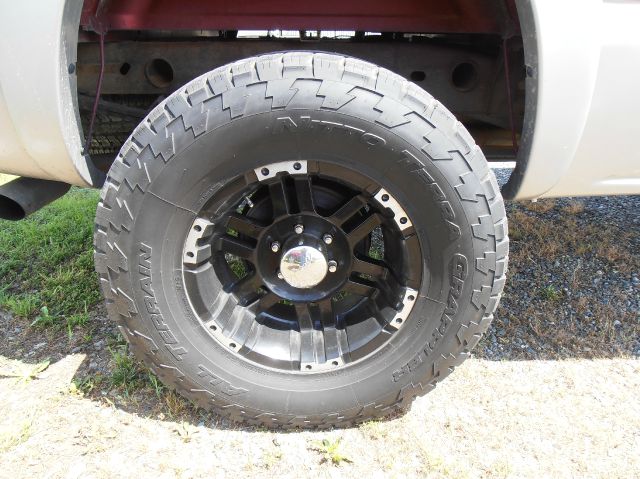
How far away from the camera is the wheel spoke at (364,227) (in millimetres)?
1765

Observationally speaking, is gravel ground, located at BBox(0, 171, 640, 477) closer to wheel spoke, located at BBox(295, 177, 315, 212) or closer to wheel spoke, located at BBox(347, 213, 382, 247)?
wheel spoke, located at BBox(347, 213, 382, 247)

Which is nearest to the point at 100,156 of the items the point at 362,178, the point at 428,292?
the point at 362,178

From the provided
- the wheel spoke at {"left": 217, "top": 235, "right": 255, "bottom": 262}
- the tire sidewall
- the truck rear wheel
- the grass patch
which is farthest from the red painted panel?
the grass patch

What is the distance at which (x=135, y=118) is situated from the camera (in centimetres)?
228

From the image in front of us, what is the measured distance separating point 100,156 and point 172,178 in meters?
0.95

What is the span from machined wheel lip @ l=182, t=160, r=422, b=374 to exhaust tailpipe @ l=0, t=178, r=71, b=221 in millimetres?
717

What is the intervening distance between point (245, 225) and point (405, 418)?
958 mm

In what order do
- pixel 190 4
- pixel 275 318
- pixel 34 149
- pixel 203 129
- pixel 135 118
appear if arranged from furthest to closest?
1. pixel 135 118
2. pixel 275 318
3. pixel 190 4
4. pixel 34 149
5. pixel 203 129

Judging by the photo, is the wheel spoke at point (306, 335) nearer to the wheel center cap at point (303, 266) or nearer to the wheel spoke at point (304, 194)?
the wheel center cap at point (303, 266)

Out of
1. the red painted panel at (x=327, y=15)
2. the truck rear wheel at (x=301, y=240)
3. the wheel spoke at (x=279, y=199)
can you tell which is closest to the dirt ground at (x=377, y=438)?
the truck rear wheel at (x=301, y=240)

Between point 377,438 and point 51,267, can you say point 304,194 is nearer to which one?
point 377,438

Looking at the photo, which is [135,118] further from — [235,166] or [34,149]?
[235,166]

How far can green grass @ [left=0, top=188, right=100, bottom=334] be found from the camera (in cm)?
254

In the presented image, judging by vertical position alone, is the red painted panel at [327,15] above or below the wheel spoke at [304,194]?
above
